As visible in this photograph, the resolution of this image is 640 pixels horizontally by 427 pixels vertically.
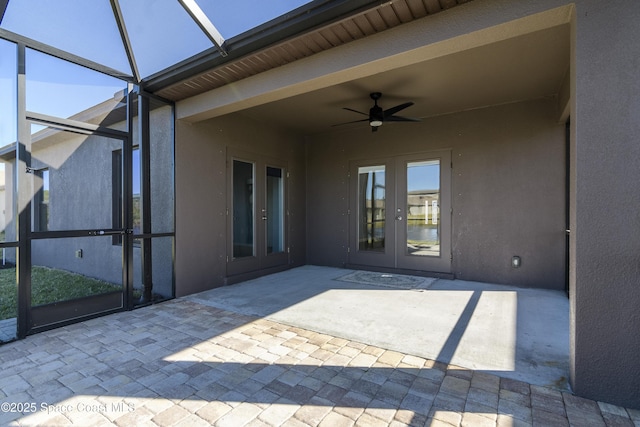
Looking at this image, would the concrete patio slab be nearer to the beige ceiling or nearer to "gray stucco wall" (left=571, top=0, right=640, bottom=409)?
"gray stucco wall" (left=571, top=0, right=640, bottom=409)

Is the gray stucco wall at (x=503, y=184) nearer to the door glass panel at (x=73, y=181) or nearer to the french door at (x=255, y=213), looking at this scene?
the french door at (x=255, y=213)

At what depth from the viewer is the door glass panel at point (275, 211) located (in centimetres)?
604

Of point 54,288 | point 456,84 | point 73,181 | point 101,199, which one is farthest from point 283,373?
point 73,181

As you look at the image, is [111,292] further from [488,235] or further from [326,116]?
[488,235]

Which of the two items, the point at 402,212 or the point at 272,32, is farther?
Answer: the point at 402,212

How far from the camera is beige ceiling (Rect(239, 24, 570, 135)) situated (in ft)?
10.8

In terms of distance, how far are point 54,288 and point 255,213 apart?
10.1ft

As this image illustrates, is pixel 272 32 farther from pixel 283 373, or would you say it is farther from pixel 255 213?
pixel 255 213

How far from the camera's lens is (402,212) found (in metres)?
5.83

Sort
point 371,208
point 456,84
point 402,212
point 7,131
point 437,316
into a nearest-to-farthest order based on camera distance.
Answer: point 7,131 < point 437,316 < point 456,84 < point 402,212 < point 371,208

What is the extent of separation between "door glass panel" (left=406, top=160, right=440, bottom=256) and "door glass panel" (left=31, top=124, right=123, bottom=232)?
4552 millimetres

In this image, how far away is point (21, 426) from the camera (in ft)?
5.82

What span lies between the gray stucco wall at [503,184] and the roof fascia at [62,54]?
417 centimetres

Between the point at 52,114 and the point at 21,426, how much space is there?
9.29 ft
